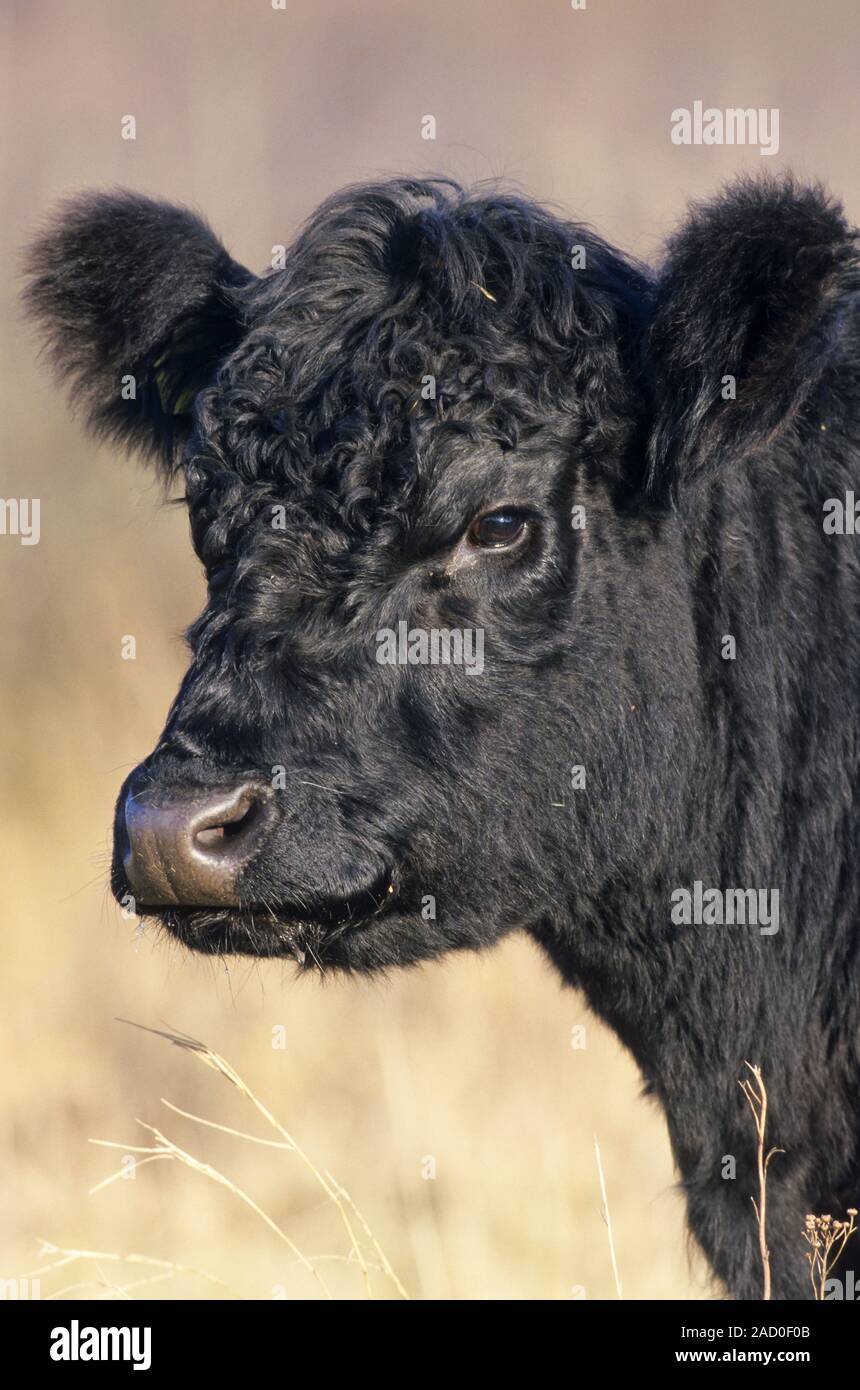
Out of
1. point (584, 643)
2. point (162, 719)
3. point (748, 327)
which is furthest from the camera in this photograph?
point (162, 719)

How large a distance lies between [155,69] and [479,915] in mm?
10340

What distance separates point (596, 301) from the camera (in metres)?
3.87

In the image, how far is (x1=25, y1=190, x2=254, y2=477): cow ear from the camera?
4516 millimetres

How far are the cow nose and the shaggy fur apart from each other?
51 mm

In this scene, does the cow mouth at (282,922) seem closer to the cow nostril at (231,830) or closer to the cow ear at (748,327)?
the cow nostril at (231,830)

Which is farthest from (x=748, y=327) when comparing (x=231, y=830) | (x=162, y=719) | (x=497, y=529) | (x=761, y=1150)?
(x=162, y=719)

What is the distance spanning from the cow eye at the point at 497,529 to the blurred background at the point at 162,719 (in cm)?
94

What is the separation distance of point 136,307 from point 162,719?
15.2 ft

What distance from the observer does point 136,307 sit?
459 cm

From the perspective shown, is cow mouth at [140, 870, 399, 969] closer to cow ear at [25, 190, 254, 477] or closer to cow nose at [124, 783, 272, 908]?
cow nose at [124, 783, 272, 908]

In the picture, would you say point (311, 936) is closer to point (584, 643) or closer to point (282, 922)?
point (282, 922)

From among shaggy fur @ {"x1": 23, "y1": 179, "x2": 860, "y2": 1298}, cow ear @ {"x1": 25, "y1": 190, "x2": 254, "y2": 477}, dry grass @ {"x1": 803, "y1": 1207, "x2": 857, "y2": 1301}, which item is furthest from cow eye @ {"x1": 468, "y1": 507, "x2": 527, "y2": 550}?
dry grass @ {"x1": 803, "y1": 1207, "x2": 857, "y2": 1301}

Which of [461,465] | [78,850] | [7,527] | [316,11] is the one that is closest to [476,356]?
[461,465]

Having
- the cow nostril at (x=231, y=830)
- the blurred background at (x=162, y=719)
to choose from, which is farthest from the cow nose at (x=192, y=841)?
the blurred background at (x=162, y=719)
